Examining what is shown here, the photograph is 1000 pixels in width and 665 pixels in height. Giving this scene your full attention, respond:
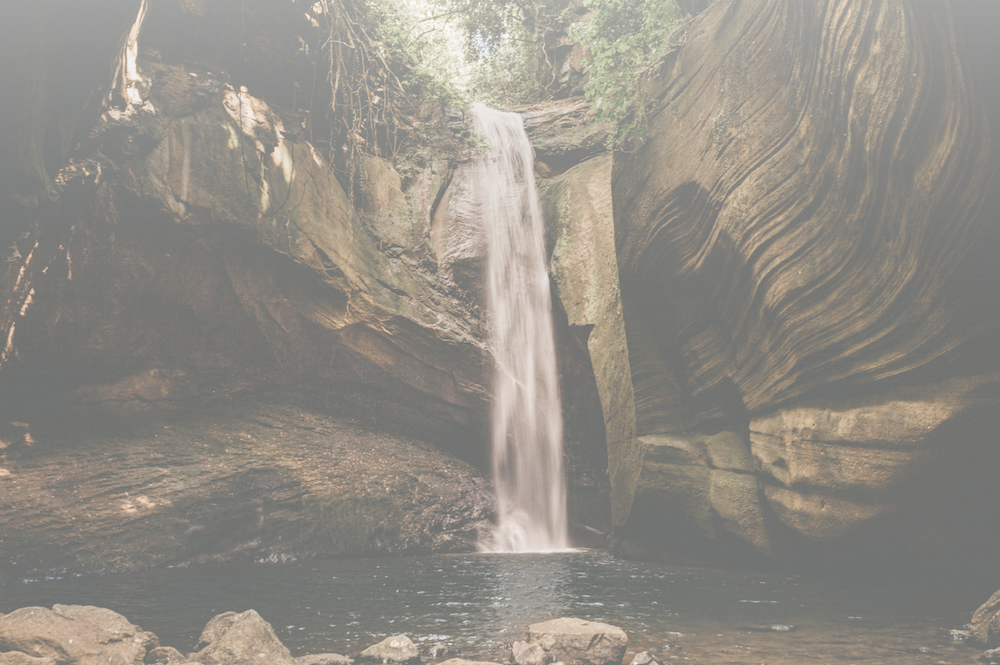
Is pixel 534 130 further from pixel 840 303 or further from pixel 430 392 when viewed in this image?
pixel 840 303

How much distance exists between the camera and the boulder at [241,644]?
341 centimetres

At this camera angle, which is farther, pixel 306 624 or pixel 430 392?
pixel 430 392

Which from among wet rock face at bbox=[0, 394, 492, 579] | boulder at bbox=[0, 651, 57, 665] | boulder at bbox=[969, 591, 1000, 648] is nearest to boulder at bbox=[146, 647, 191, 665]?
boulder at bbox=[0, 651, 57, 665]

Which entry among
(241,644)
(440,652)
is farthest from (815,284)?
(241,644)

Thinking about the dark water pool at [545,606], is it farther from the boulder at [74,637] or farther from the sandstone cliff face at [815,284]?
the sandstone cliff face at [815,284]

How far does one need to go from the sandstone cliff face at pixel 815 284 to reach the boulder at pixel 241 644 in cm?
501

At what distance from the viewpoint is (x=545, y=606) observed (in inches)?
201

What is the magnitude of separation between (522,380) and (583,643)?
6916mm

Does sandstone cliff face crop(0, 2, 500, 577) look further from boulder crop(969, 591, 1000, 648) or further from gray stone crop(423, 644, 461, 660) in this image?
boulder crop(969, 591, 1000, 648)

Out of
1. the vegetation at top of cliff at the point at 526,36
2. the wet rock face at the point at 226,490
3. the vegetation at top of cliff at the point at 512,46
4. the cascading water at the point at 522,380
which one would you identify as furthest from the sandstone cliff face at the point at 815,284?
the vegetation at top of cliff at the point at 512,46

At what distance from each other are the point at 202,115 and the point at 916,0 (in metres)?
9.22

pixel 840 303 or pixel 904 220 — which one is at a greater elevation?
pixel 904 220

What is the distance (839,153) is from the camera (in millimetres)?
5465

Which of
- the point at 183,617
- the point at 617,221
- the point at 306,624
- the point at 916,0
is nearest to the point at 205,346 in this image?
the point at 183,617
